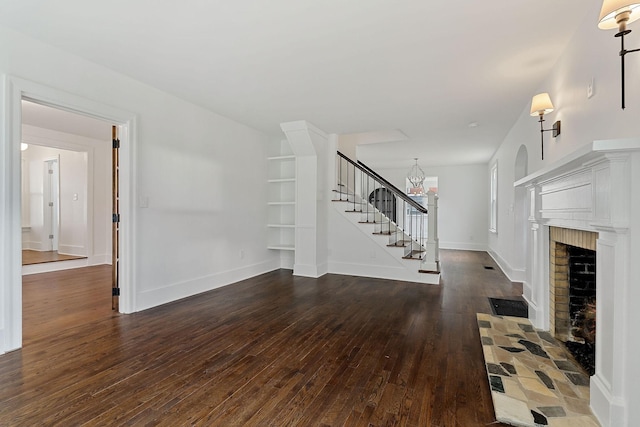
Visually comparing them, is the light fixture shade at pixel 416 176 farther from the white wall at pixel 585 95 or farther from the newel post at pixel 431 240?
the white wall at pixel 585 95

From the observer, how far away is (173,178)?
4.05 metres

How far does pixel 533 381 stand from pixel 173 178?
4228mm

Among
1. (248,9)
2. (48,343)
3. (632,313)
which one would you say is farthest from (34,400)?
(632,313)

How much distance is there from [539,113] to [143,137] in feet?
14.2

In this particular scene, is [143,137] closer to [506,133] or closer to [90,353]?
[90,353]

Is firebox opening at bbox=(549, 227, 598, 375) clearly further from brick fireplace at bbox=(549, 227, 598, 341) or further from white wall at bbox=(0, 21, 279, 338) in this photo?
white wall at bbox=(0, 21, 279, 338)

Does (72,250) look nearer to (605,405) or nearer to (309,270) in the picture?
(309,270)

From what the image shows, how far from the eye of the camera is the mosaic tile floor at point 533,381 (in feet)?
5.75

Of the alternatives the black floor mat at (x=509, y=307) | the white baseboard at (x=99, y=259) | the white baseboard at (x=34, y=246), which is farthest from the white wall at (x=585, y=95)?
the white baseboard at (x=34, y=246)

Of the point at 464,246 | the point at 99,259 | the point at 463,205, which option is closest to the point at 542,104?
the point at 463,205

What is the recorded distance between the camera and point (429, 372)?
230 cm

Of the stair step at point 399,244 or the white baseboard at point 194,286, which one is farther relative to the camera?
the stair step at point 399,244

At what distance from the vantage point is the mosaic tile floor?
1.75 metres

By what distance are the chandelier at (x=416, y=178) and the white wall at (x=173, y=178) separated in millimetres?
5915
